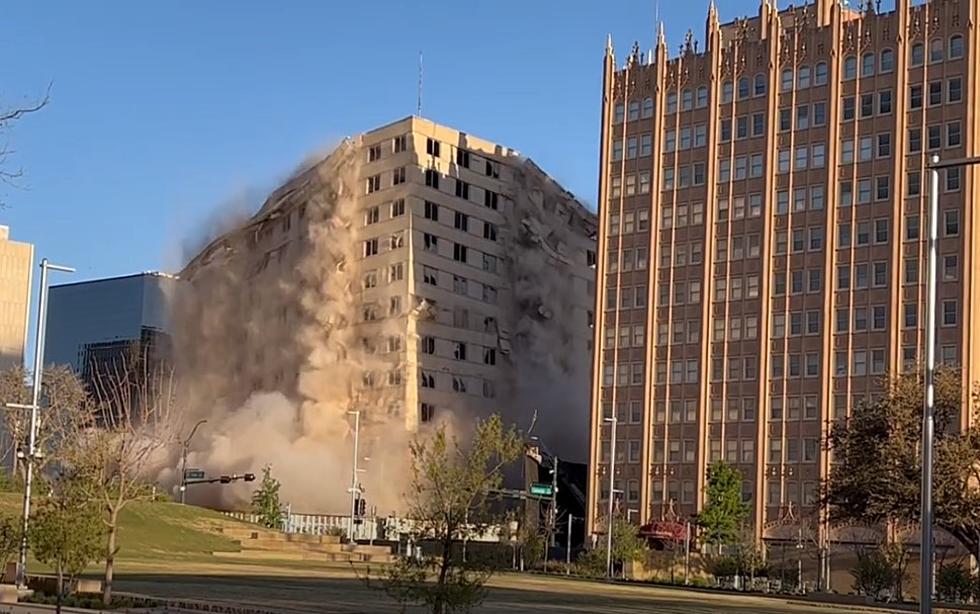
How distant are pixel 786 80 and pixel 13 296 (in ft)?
354

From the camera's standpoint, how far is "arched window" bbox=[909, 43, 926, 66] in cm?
11388

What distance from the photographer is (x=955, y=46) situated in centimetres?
11231

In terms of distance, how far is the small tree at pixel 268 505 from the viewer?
121438 millimetres

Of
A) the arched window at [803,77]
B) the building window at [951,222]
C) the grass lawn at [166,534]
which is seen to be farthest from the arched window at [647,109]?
the grass lawn at [166,534]

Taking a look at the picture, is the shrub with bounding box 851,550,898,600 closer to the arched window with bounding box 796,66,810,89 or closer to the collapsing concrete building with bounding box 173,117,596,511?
the arched window with bounding box 796,66,810,89

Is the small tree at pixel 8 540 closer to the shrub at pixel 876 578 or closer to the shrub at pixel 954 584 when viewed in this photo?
the shrub at pixel 954 584

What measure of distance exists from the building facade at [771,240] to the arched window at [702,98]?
101 millimetres

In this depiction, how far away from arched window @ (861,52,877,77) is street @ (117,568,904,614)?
216 ft

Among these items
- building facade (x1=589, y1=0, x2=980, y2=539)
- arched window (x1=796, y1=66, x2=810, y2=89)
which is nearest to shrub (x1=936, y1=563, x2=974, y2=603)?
building facade (x1=589, y1=0, x2=980, y2=539)

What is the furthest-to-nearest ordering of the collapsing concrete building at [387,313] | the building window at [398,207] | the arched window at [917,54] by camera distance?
the building window at [398,207] < the collapsing concrete building at [387,313] < the arched window at [917,54]

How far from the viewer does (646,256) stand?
422ft

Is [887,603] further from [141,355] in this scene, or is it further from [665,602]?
[141,355]

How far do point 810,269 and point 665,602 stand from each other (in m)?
70.0

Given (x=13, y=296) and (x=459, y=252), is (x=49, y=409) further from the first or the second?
(x=13, y=296)
